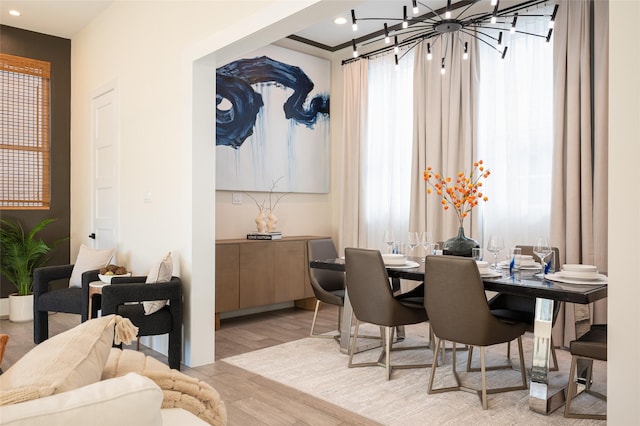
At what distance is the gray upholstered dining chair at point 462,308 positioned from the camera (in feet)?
8.86

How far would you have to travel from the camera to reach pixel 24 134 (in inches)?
213

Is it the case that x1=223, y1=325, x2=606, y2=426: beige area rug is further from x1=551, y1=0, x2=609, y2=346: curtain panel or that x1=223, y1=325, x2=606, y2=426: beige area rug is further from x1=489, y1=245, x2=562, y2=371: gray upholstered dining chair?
x1=551, y1=0, x2=609, y2=346: curtain panel

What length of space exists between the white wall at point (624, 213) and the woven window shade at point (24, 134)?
5630 mm

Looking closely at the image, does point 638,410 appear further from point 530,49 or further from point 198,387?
point 530,49

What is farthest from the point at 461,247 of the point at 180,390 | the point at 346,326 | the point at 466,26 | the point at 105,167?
the point at 105,167

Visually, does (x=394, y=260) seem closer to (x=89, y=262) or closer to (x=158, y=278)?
(x=158, y=278)

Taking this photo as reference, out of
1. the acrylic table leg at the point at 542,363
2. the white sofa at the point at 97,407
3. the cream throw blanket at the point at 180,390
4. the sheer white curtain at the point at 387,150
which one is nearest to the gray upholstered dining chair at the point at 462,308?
the acrylic table leg at the point at 542,363

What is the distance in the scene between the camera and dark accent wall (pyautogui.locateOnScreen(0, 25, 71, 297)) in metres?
5.46

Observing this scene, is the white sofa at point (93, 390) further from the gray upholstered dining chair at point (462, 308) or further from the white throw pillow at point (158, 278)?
the white throw pillow at point (158, 278)

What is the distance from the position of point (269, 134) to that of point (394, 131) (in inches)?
55.1

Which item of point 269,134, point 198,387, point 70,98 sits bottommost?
point 198,387

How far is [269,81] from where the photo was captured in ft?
18.0

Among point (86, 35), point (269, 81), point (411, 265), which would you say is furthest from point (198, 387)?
point (86, 35)

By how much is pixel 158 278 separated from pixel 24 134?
3252mm
